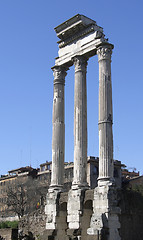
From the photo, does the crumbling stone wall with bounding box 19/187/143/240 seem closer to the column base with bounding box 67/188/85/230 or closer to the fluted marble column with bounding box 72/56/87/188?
the column base with bounding box 67/188/85/230

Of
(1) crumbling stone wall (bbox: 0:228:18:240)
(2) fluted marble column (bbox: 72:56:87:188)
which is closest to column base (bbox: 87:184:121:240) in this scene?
(2) fluted marble column (bbox: 72:56:87:188)

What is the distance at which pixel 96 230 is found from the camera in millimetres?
22375

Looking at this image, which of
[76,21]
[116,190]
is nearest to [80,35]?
[76,21]

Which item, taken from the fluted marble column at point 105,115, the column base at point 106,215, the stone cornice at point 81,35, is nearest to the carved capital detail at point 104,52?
the fluted marble column at point 105,115

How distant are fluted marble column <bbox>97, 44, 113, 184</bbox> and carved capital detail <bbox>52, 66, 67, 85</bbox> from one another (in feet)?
16.0

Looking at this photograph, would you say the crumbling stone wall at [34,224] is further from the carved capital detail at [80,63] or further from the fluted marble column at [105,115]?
the carved capital detail at [80,63]

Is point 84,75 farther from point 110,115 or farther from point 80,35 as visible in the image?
point 110,115

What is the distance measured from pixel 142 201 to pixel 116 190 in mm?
3545

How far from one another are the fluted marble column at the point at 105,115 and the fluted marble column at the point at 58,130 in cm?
495

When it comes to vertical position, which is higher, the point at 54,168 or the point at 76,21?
the point at 76,21

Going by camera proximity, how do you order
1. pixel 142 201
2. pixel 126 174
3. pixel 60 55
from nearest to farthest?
pixel 142 201
pixel 60 55
pixel 126 174

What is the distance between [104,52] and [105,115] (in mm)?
4774

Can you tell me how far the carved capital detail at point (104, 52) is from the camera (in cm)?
2635

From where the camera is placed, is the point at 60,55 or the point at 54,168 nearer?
the point at 54,168
